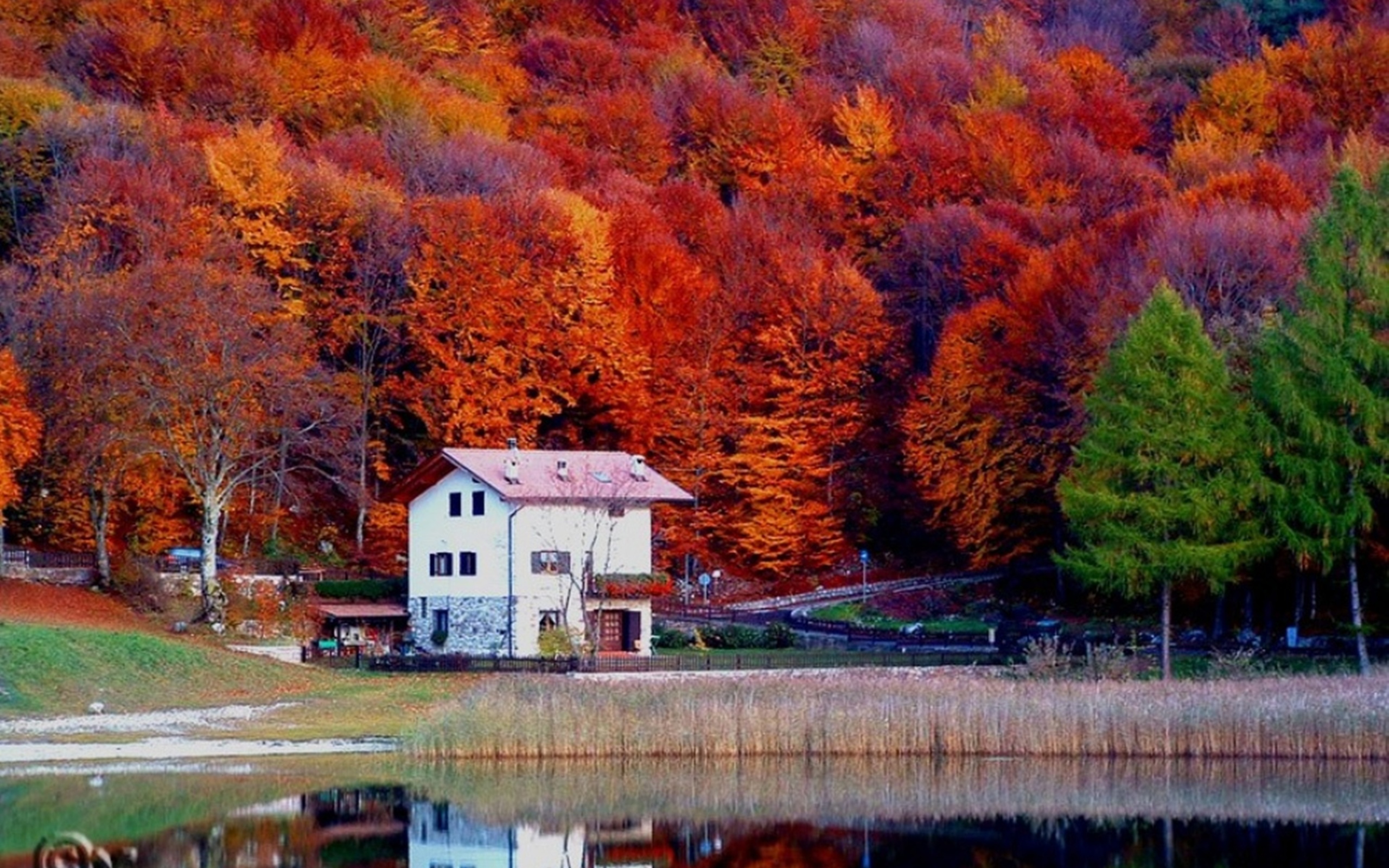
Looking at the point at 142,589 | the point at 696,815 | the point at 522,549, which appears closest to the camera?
the point at 696,815

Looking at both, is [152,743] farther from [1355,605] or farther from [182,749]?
[1355,605]

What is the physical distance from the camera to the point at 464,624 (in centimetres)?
6850

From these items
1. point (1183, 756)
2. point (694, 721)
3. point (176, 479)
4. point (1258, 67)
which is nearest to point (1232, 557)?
point (1183, 756)

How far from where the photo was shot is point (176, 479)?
6962 centimetres

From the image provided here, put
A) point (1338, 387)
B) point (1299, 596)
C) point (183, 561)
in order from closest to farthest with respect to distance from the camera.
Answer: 1. point (1338, 387)
2. point (1299, 596)
3. point (183, 561)

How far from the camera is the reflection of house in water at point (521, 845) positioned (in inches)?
1234

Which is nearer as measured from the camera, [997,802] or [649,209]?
[997,802]

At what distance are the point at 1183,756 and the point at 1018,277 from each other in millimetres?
41888

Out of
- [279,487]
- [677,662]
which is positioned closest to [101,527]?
[279,487]

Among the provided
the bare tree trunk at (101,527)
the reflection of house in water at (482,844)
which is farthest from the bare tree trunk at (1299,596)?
the bare tree trunk at (101,527)

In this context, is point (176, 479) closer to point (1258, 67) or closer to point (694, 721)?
point (694, 721)

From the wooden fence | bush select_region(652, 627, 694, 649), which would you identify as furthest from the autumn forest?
the wooden fence

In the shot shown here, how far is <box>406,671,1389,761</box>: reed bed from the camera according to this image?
1618 inches

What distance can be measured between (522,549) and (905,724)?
90.2 ft
